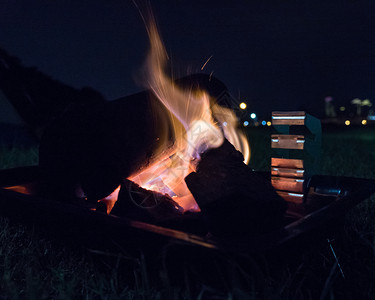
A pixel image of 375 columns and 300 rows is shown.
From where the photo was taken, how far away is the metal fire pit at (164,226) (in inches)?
54.1

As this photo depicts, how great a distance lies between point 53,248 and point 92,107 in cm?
103

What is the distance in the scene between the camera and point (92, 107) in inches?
100.0

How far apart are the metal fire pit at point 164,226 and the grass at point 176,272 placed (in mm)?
60

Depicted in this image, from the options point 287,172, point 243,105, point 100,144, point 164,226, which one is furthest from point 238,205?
point 243,105

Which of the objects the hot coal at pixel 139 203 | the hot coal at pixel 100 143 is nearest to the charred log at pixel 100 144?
the hot coal at pixel 100 143

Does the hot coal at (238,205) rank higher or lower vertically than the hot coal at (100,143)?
lower

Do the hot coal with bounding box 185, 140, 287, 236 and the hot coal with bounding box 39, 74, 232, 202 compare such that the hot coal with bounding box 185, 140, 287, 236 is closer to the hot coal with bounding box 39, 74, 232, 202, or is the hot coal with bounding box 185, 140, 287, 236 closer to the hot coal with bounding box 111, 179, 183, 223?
the hot coal with bounding box 111, 179, 183, 223

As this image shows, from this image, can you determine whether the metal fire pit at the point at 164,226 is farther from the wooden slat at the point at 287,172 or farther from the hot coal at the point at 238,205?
the wooden slat at the point at 287,172

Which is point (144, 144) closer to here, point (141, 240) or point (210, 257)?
point (141, 240)

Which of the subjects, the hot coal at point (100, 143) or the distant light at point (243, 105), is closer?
the hot coal at point (100, 143)

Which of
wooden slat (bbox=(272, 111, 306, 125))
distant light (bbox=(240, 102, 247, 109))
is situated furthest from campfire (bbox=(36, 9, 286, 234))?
wooden slat (bbox=(272, 111, 306, 125))

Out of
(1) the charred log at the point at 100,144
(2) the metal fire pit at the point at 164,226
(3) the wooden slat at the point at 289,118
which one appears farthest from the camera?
(3) the wooden slat at the point at 289,118

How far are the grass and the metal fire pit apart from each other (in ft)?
0.20

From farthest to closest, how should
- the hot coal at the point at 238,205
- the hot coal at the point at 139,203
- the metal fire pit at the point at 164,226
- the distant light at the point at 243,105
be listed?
the distant light at the point at 243,105 → the hot coal at the point at 139,203 → the hot coal at the point at 238,205 → the metal fire pit at the point at 164,226
